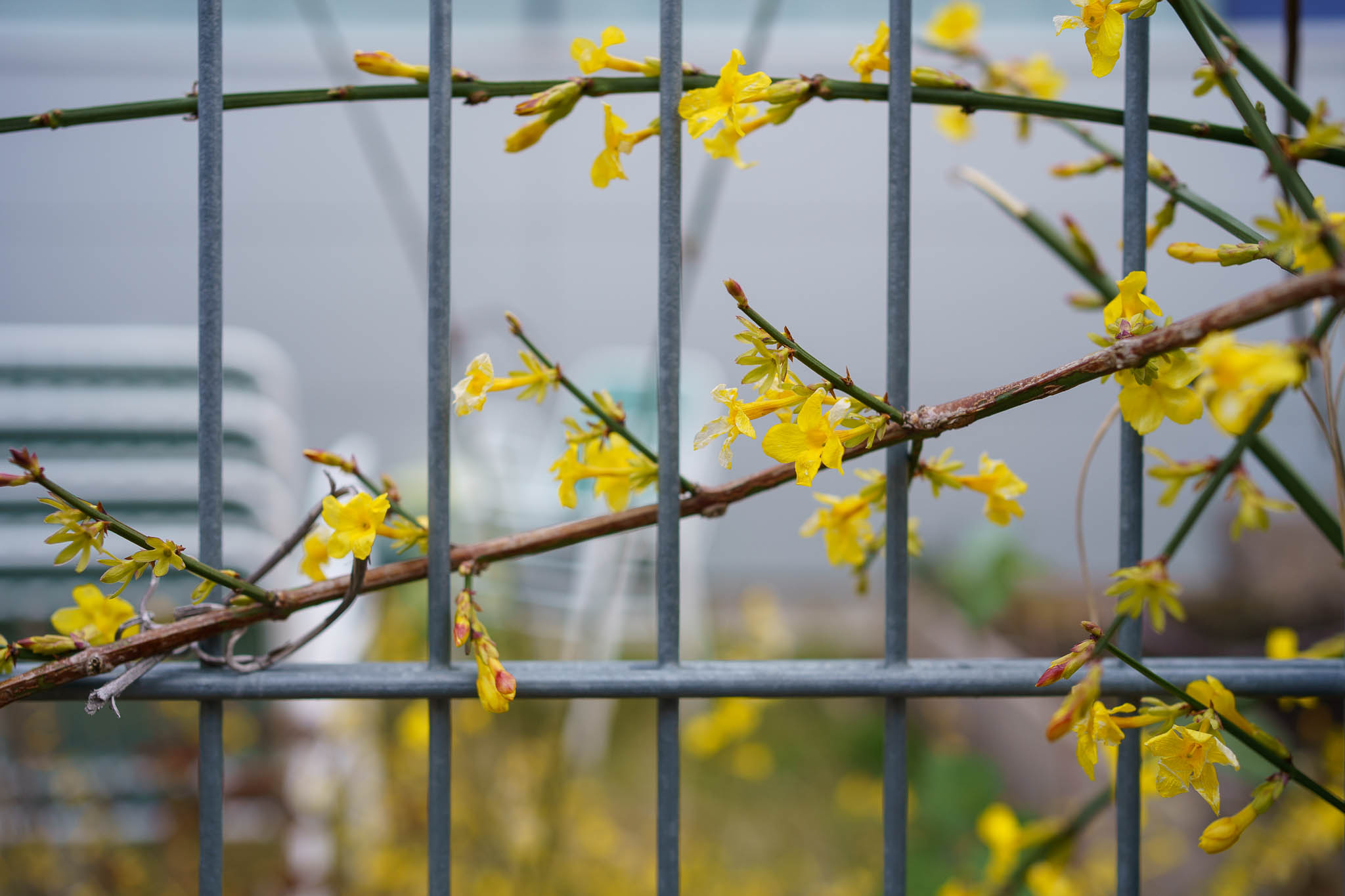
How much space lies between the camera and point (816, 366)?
1.37 ft

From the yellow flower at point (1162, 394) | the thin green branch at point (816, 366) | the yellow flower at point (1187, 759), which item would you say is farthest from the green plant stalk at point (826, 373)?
the yellow flower at point (1187, 759)

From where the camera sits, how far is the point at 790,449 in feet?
1.42

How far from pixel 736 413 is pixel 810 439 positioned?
42 mm

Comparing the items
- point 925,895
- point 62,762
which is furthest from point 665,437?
point 62,762

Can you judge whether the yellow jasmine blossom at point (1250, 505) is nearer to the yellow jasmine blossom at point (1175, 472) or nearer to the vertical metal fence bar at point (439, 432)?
the yellow jasmine blossom at point (1175, 472)

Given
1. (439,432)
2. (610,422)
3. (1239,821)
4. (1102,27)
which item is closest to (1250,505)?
(1239,821)

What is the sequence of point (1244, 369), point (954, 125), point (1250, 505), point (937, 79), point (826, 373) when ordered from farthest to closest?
point (954, 125), point (1250, 505), point (937, 79), point (826, 373), point (1244, 369)

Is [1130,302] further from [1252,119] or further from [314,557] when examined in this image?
[314,557]

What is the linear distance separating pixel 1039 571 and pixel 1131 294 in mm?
2452

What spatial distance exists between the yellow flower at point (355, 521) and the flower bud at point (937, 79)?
16.6 inches

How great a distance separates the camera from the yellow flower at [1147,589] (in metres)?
0.44

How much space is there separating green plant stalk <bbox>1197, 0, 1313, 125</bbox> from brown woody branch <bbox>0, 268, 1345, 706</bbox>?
20 centimetres

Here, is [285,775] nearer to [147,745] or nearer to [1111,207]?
[147,745]

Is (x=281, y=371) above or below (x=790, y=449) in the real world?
above
